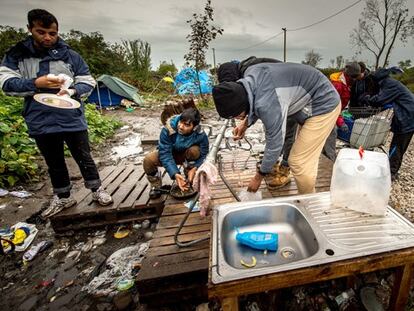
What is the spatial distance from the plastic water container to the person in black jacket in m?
2.62

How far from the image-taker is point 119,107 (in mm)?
11641

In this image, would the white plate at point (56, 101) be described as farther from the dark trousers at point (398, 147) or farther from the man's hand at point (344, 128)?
the dark trousers at point (398, 147)

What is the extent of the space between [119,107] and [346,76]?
10.5 m

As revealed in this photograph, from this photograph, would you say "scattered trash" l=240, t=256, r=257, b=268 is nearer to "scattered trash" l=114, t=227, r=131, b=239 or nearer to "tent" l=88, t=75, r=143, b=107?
"scattered trash" l=114, t=227, r=131, b=239

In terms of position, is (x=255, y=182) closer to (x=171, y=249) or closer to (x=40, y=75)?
(x=171, y=249)

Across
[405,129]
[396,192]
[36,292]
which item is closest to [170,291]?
[36,292]

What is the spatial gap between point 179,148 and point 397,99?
322 cm

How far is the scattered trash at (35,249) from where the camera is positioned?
2.44 m

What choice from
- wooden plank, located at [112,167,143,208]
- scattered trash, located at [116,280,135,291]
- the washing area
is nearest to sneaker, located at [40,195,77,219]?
wooden plank, located at [112,167,143,208]

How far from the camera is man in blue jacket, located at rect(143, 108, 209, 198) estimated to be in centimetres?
255

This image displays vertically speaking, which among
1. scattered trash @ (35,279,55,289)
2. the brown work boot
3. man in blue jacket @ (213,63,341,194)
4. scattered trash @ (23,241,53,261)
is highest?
man in blue jacket @ (213,63,341,194)

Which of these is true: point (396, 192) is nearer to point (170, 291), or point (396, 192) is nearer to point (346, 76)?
point (346, 76)

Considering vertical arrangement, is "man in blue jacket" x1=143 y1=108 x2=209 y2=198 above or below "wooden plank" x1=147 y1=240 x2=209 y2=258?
above

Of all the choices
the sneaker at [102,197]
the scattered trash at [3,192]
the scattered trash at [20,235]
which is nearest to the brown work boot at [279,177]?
the sneaker at [102,197]
